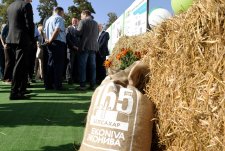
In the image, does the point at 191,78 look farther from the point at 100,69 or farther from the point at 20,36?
the point at 100,69

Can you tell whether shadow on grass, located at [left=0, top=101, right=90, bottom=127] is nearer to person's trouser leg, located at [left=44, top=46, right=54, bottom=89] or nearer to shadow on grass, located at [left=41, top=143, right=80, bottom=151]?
shadow on grass, located at [left=41, top=143, right=80, bottom=151]

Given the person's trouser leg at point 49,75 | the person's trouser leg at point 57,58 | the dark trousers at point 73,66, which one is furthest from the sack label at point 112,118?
the dark trousers at point 73,66

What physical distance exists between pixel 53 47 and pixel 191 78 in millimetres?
6237

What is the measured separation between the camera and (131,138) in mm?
2859

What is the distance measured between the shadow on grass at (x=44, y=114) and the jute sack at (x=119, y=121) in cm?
176

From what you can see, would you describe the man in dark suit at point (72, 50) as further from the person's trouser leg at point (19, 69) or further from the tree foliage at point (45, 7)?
the tree foliage at point (45, 7)

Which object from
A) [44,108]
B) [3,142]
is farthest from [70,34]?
[3,142]

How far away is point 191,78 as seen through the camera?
8.32 feet

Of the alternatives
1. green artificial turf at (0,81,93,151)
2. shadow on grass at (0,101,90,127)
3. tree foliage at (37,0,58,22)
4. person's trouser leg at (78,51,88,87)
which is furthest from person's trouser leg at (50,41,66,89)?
tree foliage at (37,0,58,22)

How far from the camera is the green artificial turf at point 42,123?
12.6 ft

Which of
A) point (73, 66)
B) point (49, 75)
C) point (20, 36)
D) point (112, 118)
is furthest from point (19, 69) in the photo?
point (112, 118)

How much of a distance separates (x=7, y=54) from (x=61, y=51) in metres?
1.83

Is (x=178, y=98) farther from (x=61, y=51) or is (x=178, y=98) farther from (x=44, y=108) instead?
(x=61, y=51)

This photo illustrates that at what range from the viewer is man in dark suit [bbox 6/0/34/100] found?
6.75 m
